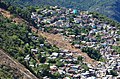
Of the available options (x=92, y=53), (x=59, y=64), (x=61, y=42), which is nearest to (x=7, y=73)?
(x=59, y=64)

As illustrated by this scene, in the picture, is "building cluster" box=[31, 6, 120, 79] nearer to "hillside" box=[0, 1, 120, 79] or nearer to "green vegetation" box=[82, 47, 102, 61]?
"hillside" box=[0, 1, 120, 79]

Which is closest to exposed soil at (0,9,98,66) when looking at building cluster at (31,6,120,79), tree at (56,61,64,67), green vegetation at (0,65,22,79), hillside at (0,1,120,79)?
hillside at (0,1,120,79)

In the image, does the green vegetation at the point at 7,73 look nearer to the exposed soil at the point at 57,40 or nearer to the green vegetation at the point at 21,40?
the green vegetation at the point at 21,40

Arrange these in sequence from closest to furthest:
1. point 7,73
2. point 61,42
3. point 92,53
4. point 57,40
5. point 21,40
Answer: point 7,73
point 21,40
point 92,53
point 61,42
point 57,40

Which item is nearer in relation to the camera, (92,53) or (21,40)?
(21,40)

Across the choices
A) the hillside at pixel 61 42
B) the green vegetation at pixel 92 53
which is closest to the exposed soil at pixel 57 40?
the hillside at pixel 61 42

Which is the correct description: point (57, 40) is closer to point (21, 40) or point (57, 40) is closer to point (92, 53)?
point (92, 53)

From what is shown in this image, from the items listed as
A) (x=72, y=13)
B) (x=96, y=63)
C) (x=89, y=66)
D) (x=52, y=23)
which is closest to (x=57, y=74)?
(x=89, y=66)

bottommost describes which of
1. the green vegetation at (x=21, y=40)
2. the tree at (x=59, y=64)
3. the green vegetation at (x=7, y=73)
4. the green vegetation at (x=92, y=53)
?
the green vegetation at (x=7, y=73)

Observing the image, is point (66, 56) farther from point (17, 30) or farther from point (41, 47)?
point (17, 30)
